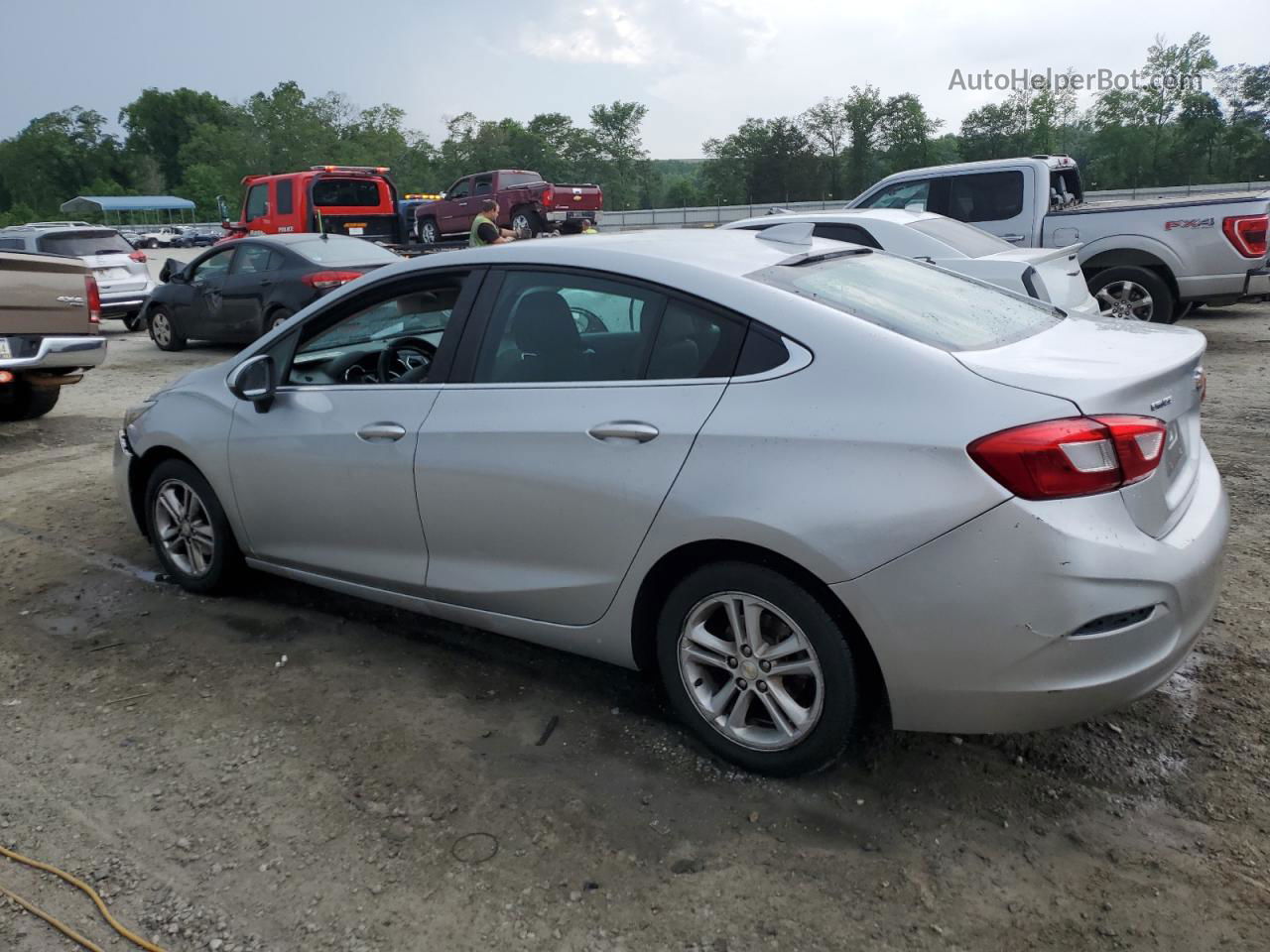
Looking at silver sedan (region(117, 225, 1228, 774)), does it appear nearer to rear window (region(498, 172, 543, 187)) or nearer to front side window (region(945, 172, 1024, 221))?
front side window (region(945, 172, 1024, 221))

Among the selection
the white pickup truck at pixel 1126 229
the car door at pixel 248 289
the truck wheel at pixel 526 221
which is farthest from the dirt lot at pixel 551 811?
the truck wheel at pixel 526 221

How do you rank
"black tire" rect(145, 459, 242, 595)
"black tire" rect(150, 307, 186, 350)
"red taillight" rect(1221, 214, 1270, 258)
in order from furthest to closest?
"black tire" rect(150, 307, 186, 350) → "red taillight" rect(1221, 214, 1270, 258) → "black tire" rect(145, 459, 242, 595)

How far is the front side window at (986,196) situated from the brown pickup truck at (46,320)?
27.7 feet

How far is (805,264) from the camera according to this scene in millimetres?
3400

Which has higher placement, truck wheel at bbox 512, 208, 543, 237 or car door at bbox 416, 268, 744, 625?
truck wheel at bbox 512, 208, 543, 237

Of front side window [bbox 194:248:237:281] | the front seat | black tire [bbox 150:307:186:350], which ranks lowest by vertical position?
black tire [bbox 150:307:186:350]

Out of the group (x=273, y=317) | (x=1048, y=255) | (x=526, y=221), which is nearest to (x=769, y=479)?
(x=1048, y=255)

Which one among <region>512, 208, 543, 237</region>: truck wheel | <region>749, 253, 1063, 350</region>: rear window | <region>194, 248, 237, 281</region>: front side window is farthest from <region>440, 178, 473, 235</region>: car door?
<region>749, 253, 1063, 350</region>: rear window

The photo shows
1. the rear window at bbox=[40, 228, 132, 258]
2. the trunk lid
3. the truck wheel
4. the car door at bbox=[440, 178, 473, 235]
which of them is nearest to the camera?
the trunk lid

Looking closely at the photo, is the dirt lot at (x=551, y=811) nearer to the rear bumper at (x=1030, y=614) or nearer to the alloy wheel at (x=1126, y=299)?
the rear bumper at (x=1030, y=614)

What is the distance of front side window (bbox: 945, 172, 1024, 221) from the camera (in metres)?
10.6

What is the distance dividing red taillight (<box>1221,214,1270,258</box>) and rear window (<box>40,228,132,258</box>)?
15124 mm

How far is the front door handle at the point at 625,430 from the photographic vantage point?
299 cm

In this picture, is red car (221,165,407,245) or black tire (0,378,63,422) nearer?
black tire (0,378,63,422)
